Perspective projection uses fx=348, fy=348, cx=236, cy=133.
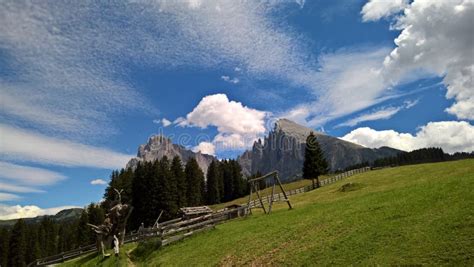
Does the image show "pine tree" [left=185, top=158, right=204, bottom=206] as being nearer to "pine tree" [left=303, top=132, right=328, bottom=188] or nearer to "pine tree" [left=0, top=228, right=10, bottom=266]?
"pine tree" [left=303, top=132, right=328, bottom=188]

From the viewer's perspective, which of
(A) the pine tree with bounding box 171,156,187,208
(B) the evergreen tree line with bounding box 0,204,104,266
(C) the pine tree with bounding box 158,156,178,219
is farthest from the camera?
(B) the evergreen tree line with bounding box 0,204,104,266

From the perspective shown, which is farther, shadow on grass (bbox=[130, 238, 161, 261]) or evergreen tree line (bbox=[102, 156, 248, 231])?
evergreen tree line (bbox=[102, 156, 248, 231])

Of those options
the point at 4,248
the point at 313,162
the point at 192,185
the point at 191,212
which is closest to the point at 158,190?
the point at 192,185

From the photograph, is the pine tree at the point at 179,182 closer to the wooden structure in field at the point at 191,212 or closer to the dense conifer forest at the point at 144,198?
the dense conifer forest at the point at 144,198

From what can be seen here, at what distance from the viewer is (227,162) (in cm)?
12625

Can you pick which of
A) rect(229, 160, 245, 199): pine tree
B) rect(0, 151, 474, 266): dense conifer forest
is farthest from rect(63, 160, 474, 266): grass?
rect(229, 160, 245, 199): pine tree

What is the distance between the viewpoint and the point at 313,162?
74.6 metres

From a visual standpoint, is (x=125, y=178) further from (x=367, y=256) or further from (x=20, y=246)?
(x=367, y=256)

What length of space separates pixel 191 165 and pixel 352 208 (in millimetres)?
78177

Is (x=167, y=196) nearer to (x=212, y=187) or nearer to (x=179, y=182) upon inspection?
(x=179, y=182)

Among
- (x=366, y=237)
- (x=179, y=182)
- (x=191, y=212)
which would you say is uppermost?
(x=179, y=182)

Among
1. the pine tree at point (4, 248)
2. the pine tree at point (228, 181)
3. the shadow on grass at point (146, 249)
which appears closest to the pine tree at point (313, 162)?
the pine tree at point (228, 181)

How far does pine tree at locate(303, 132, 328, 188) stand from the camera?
74125 mm

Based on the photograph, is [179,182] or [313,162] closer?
[313,162]
